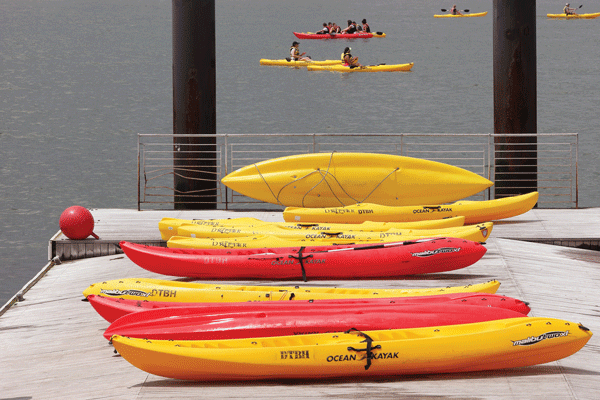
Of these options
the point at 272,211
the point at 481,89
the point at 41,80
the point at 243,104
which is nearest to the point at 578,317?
the point at 272,211

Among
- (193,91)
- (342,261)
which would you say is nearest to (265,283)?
(342,261)

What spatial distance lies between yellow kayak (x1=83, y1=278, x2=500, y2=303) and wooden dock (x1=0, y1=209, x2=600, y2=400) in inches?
14.1

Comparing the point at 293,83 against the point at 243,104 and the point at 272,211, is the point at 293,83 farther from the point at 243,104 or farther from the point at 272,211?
the point at 272,211

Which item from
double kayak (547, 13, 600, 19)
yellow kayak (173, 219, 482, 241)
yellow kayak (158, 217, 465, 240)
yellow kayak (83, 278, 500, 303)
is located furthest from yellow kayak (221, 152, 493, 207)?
double kayak (547, 13, 600, 19)

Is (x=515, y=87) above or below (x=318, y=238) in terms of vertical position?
above

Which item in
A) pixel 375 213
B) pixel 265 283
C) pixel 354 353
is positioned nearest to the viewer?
pixel 354 353

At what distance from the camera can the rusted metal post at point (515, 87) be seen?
1066 centimetres

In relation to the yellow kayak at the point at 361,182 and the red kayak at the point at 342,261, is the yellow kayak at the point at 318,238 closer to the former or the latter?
the red kayak at the point at 342,261

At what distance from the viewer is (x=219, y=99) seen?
4091cm

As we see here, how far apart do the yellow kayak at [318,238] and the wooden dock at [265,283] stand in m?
0.37

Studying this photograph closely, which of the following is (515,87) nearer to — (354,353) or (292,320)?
(292,320)

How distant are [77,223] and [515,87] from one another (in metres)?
6.43

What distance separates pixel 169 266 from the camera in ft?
23.5

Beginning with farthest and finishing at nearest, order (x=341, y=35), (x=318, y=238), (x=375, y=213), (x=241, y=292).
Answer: (x=341, y=35)
(x=375, y=213)
(x=318, y=238)
(x=241, y=292)
